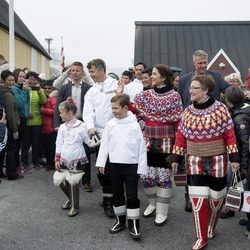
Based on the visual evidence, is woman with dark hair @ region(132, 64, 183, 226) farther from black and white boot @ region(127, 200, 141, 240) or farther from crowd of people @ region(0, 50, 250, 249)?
black and white boot @ region(127, 200, 141, 240)

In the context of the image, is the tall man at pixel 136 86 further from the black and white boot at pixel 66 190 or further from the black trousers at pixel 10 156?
the black trousers at pixel 10 156

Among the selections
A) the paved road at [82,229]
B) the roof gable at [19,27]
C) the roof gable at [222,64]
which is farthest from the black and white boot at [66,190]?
the roof gable at [222,64]

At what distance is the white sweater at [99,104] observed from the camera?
4.88 metres

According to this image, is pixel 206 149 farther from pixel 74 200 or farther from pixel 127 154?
pixel 74 200

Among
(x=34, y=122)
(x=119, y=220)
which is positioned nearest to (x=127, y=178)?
(x=119, y=220)

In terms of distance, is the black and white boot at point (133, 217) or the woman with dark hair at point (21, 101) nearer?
the black and white boot at point (133, 217)

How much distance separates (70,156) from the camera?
15.8 feet

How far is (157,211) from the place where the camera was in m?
4.56

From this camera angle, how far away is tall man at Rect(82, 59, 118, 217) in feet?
15.9

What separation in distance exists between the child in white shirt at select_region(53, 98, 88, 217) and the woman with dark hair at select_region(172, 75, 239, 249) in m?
1.64

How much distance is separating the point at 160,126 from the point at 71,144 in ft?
4.16

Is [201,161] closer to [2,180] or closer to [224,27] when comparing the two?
[2,180]

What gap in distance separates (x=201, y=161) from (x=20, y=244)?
2.10 metres

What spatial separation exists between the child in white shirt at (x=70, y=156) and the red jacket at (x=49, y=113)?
245 centimetres
